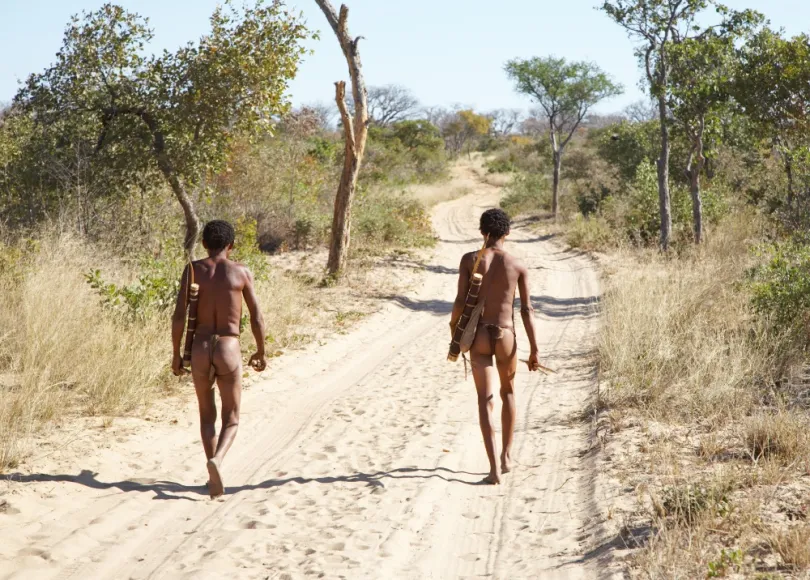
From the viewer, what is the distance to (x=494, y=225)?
500 centimetres

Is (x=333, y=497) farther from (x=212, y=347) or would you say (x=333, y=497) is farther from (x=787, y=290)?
(x=787, y=290)

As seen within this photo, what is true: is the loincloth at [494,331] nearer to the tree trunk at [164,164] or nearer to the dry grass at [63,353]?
the dry grass at [63,353]

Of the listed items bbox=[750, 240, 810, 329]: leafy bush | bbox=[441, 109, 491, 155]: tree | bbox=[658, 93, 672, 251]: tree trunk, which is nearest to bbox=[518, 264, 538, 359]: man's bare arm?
bbox=[750, 240, 810, 329]: leafy bush

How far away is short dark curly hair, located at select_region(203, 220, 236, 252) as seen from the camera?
4870mm

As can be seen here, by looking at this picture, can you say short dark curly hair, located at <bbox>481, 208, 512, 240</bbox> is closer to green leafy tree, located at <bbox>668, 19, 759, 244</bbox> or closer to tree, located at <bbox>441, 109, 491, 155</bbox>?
green leafy tree, located at <bbox>668, 19, 759, 244</bbox>

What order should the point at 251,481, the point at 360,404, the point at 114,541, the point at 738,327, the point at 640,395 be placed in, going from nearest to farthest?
the point at 114,541
the point at 251,481
the point at 640,395
the point at 360,404
the point at 738,327

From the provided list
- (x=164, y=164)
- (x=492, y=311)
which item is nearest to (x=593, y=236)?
(x=164, y=164)

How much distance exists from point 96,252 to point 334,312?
10.7 feet

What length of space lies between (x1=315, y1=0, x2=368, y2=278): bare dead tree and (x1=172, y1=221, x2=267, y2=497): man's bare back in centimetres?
869

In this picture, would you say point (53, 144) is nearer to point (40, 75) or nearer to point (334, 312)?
point (40, 75)

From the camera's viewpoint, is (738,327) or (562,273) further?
(562,273)

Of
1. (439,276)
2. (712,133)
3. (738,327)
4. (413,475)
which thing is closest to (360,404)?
(413,475)

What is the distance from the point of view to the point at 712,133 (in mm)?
15539

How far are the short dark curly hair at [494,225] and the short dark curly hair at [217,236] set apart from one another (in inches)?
62.9
